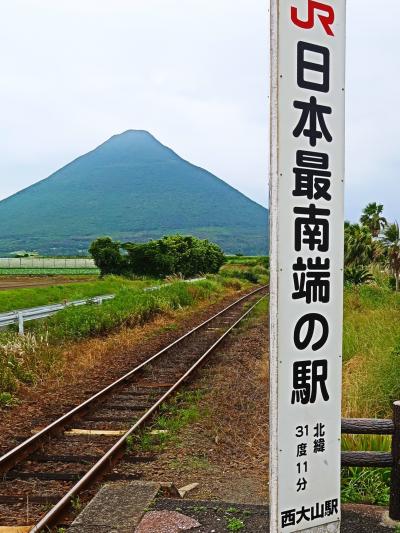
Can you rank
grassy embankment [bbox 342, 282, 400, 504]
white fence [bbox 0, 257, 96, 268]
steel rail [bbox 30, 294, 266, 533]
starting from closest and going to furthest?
steel rail [bbox 30, 294, 266, 533] < grassy embankment [bbox 342, 282, 400, 504] < white fence [bbox 0, 257, 96, 268]

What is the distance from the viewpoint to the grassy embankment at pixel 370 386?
4.61m

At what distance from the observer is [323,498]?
3283mm

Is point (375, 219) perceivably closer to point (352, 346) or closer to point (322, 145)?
point (352, 346)

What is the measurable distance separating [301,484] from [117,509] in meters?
1.60

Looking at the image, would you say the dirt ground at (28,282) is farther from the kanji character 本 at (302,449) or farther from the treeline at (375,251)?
the kanji character 本 at (302,449)

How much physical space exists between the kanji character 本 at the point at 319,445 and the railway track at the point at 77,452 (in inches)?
83.8

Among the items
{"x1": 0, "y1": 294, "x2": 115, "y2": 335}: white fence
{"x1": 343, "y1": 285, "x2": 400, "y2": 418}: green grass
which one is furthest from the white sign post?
{"x1": 0, "y1": 294, "x2": 115, "y2": 335}: white fence

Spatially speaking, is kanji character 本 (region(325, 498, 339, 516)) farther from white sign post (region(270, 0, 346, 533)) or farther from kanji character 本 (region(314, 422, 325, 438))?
kanji character 本 (region(314, 422, 325, 438))

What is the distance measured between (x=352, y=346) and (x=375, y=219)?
39.6 m

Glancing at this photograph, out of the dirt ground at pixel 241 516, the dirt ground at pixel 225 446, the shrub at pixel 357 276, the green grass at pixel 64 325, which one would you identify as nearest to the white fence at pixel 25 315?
the green grass at pixel 64 325

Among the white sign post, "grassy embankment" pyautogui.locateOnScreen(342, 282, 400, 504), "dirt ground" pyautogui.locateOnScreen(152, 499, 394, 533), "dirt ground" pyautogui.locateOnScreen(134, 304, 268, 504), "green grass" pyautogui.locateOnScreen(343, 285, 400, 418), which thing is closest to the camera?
the white sign post

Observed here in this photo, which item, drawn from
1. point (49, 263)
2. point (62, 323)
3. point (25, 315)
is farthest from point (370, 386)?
point (49, 263)

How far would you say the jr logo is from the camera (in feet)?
10.3

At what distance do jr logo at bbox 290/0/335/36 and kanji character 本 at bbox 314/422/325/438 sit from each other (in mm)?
2135
